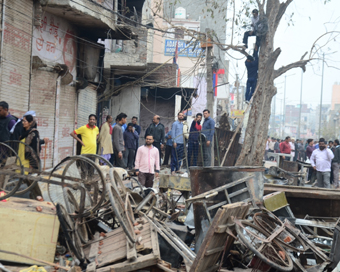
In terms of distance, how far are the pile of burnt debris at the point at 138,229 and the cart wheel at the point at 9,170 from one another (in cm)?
2

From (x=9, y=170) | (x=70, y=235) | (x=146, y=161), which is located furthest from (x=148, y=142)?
(x=70, y=235)

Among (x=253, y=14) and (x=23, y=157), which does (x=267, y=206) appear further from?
(x=253, y=14)

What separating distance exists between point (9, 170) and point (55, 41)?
6.56 meters

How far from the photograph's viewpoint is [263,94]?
11.9 m

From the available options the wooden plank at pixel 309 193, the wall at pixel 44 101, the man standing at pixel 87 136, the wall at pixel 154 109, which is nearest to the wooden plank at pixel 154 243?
the wooden plank at pixel 309 193

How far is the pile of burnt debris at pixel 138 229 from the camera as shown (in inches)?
181

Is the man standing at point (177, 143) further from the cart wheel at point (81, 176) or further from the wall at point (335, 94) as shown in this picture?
the wall at point (335, 94)

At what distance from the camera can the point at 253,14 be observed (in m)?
12.0

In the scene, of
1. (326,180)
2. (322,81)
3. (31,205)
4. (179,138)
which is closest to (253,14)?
(179,138)

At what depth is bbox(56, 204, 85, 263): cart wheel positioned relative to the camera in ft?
17.0

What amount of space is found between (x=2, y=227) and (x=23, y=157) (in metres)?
1.59

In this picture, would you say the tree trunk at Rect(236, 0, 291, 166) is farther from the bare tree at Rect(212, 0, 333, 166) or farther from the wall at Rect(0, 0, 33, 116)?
the wall at Rect(0, 0, 33, 116)

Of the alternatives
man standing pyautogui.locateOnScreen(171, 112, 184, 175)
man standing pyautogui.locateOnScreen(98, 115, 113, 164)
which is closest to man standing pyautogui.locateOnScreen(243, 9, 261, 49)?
man standing pyautogui.locateOnScreen(171, 112, 184, 175)

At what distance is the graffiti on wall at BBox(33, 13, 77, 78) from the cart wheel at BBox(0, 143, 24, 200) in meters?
4.92
